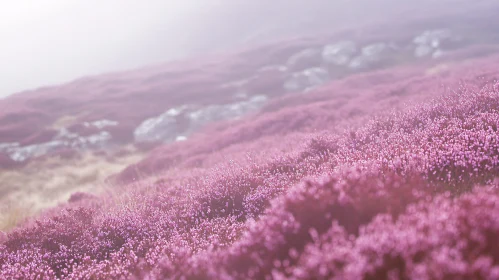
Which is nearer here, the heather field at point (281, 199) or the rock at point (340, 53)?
the heather field at point (281, 199)

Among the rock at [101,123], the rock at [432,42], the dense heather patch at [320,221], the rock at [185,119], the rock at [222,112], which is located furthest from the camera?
the rock at [432,42]

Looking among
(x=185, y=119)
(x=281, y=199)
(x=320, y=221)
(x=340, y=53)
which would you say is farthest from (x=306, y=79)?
(x=320, y=221)

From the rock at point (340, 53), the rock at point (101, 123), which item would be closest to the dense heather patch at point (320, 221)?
the rock at point (101, 123)

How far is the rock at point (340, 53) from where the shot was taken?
28.5 meters

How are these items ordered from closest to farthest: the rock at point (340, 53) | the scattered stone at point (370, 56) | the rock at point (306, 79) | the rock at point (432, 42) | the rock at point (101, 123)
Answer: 1. the rock at point (101, 123)
2. the rock at point (306, 79)
3. the scattered stone at point (370, 56)
4. the rock at point (432, 42)
5. the rock at point (340, 53)

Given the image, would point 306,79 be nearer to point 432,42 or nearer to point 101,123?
point 432,42

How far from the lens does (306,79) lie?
2566 centimetres

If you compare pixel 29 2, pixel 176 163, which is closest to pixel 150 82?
pixel 176 163

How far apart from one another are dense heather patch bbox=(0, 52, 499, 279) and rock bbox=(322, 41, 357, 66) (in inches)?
844

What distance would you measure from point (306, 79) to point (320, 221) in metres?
23.6

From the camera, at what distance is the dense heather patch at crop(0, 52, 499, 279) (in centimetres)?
212

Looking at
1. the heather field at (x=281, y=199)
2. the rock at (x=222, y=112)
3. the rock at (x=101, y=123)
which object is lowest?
the rock at (x=222, y=112)

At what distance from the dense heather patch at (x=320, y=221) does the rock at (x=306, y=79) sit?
1722 cm

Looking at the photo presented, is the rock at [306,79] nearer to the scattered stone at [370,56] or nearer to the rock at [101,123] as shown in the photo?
the scattered stone at [370,56]
